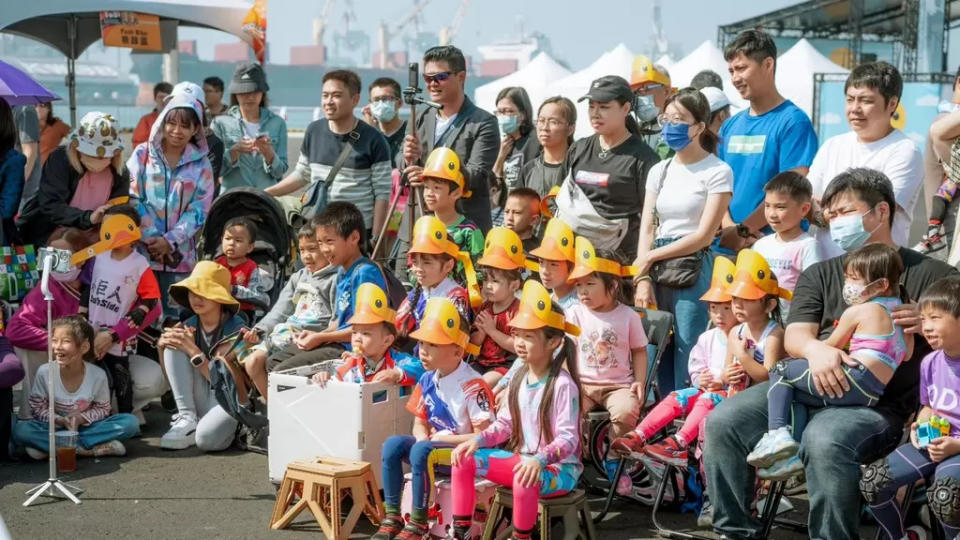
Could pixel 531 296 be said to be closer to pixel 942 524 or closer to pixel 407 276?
pixel 942 524

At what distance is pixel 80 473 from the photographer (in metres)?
6.21

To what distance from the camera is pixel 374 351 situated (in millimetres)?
5648

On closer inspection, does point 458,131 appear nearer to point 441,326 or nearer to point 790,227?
point 441,326

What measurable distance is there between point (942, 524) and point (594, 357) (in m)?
1.84

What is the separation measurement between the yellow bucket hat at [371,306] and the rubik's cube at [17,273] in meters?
2.64

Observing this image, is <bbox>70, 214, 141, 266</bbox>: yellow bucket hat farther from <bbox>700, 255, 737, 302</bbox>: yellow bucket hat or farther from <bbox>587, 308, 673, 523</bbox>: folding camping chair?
<bbox>700, 255, 737, 302</bbox>: yellow bucket hat

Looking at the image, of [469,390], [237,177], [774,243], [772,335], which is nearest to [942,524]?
[772,335]

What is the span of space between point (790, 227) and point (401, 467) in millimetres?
2079

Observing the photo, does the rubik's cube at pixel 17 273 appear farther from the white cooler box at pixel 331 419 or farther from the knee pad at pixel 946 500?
the knee pad at pixel 946 500

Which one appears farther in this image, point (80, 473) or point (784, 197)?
point (80, 473)

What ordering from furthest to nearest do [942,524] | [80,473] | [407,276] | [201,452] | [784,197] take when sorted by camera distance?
[407,276] < [201,452] < [80,473] < [784,197] < [942,524]

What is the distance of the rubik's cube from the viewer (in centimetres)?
710

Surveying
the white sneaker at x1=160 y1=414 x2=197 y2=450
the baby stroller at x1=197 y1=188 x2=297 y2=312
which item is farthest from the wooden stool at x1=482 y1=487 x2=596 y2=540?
the baby stroller at x1=197 y1=188 x2=297 y2=312

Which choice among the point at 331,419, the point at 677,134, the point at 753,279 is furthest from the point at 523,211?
the point at 753,279
